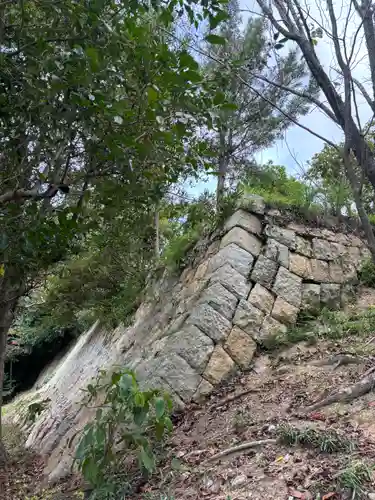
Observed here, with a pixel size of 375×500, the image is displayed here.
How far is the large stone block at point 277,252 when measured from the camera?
508 centimetres

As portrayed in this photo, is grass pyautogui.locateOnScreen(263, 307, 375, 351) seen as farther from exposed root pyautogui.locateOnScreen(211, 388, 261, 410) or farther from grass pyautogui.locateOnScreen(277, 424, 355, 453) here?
grass pyautogui.locateOnScreen(277, 424, 355, 453)

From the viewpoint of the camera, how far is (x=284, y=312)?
186 inches

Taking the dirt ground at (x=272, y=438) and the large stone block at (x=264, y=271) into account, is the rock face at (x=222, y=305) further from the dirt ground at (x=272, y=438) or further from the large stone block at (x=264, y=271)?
the dirt ground at (x=272, y=438)

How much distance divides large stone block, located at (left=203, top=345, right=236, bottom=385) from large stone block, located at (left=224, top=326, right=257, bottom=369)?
68 millimetres

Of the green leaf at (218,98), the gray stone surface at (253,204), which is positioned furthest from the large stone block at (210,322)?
the green leaf at (218,98)

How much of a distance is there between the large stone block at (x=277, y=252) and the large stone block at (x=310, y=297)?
1.14 ft

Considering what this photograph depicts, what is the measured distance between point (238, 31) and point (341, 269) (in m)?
3.86

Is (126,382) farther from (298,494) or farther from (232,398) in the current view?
(232,398)

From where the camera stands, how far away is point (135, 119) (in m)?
2.42

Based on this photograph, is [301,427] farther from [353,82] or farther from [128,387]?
[353,82]

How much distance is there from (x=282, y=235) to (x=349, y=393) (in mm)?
2526

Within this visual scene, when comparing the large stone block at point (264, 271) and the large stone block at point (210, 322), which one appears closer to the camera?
the large stone block at point (210, 322)

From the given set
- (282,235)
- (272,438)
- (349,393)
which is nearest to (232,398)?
(272,438)

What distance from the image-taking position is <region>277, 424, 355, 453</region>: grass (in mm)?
2527
